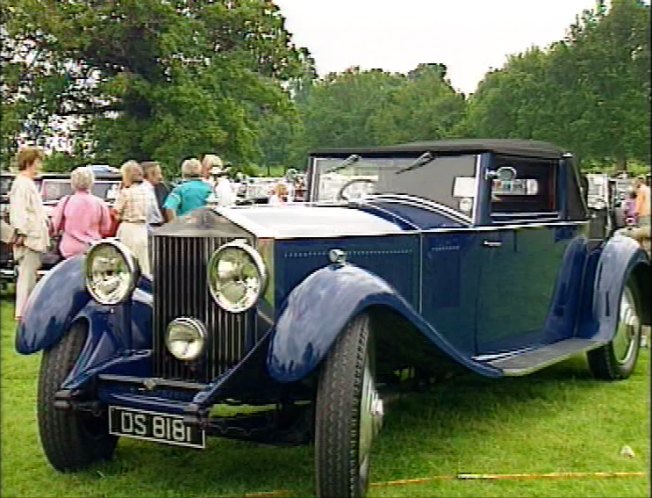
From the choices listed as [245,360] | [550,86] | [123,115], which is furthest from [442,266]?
[123,115]

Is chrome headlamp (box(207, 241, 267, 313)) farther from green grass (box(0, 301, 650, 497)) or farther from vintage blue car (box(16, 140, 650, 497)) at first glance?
green grass (box(0, 301, 650, 497))

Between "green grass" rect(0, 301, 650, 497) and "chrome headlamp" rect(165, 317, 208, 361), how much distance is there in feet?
1.94

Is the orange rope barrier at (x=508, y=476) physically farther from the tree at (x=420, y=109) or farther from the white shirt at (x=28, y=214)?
the tree at (x=420, y=109)

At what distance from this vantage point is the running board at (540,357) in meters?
5.00

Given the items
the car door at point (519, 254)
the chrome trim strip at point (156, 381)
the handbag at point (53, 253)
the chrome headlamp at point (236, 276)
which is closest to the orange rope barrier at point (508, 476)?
the chrome trim strip at point (156, 381)

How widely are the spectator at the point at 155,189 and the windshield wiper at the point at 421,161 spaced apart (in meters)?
3.18

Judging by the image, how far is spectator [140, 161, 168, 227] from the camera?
8014 millimetres

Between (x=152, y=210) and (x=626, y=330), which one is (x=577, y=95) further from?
(x=152, y=210)

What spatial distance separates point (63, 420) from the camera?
4.13m

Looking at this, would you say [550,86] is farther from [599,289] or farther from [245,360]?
[245,360]

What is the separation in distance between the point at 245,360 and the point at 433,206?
1.83 m

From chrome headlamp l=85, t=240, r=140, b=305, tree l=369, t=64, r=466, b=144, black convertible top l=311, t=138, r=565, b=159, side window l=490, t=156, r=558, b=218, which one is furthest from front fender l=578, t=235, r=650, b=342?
tree l=369, t=64, r=466, b=144

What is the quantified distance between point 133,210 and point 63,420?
3.72 m

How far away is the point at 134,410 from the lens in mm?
3836
